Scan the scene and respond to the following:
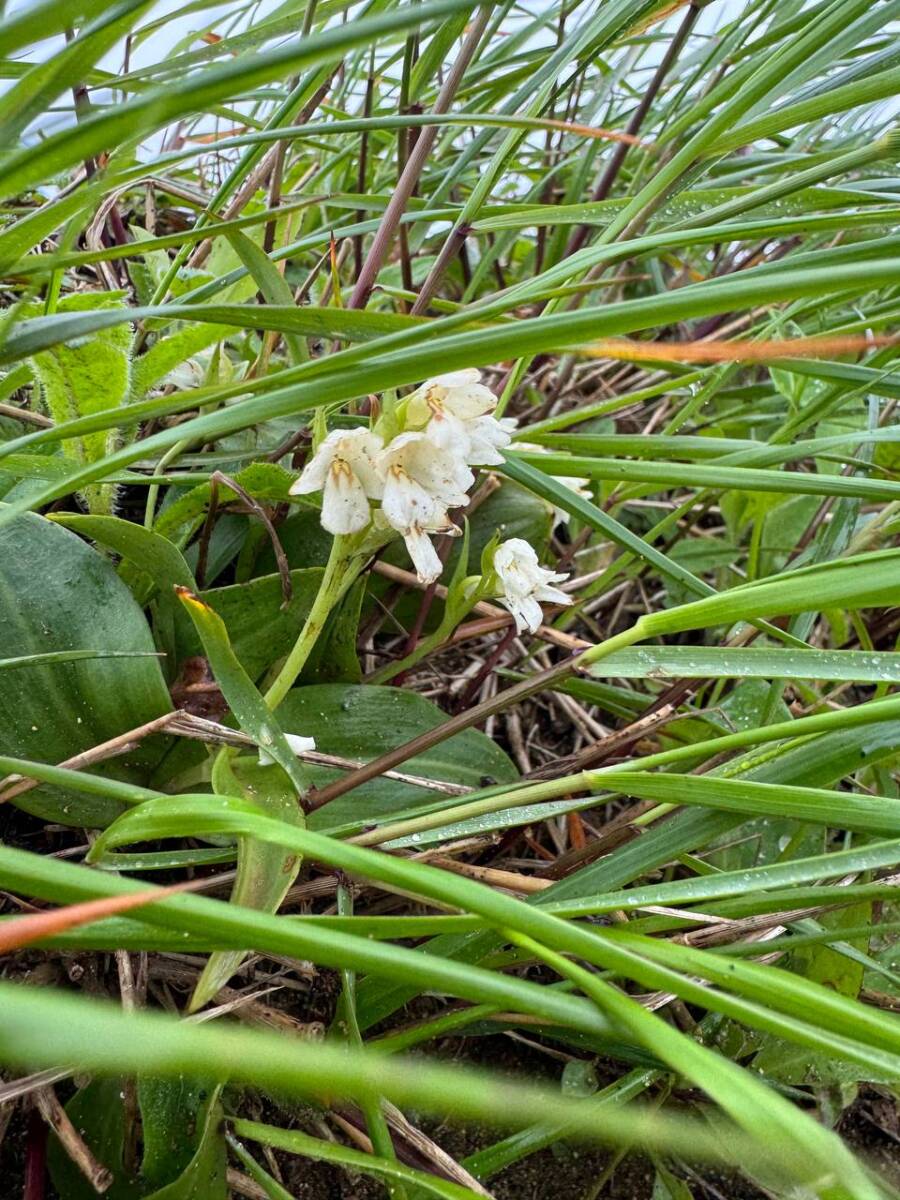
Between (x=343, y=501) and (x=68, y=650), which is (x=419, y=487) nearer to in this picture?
(x=343, y=501)

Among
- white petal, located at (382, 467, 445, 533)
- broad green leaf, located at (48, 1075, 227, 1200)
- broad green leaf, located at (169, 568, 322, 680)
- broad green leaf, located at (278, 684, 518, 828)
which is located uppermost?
white petal, located at (382, 467, 445, 533)

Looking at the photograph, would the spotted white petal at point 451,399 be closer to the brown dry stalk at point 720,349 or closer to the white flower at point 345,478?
the white flower at point 345,478

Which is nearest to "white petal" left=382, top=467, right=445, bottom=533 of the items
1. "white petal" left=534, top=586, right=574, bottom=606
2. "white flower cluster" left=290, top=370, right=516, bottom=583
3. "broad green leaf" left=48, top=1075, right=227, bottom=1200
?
"white flower cluster" left=290, top=370, right=516, bottom=583

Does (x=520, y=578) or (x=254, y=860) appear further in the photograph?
(x=520, y=578)

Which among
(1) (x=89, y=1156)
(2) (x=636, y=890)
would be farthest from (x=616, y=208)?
(1) (x=89, y=1156)

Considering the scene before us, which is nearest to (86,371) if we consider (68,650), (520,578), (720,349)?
(68,650)

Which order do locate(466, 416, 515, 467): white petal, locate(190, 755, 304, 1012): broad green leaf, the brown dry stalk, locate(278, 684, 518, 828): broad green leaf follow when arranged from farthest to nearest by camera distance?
locate(278, 684, 518, 828): broad green leaf, locate(466, 416, 515, 467): white petal, locate(190, 755, 304, 1012): broad green leaf, the brown dry stalk

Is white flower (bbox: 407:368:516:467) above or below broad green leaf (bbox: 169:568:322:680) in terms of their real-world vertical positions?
above

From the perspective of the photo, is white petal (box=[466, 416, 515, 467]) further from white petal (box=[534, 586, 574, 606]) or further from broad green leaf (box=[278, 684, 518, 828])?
broad green leaf (box=[278, 684, 518, 828])

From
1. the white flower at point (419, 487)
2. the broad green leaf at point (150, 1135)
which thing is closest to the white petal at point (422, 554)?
the white flower at point (419, 487)
